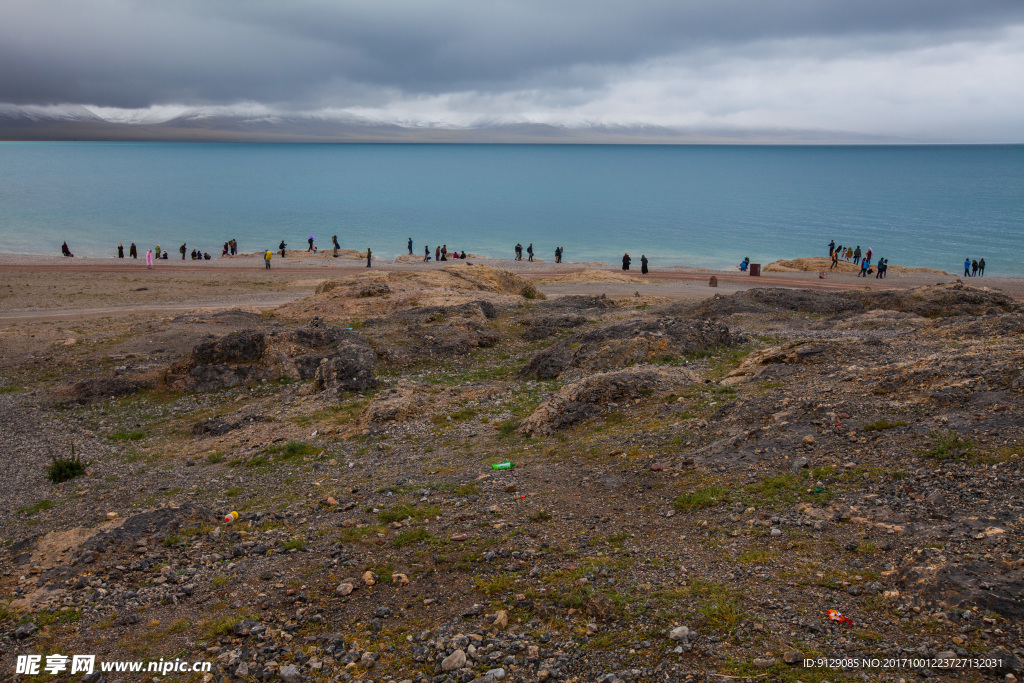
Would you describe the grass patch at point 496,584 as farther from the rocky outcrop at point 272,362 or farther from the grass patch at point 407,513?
the rocky outcrop at point 272,362

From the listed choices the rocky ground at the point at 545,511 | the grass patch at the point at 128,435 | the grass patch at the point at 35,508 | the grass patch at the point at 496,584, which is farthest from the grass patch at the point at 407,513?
the grass patch at the point at 128,435

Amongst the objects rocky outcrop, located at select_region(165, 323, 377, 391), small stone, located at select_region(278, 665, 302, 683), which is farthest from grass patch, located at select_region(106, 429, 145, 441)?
small stone, located at select_region(278, 665, 302, 683)

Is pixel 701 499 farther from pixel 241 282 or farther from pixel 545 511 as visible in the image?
pixel 241 282

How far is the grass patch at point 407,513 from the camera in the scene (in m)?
12.5

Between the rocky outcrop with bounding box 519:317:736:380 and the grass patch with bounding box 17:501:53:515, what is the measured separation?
46.2ft

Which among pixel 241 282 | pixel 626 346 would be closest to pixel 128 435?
pixel 626 346

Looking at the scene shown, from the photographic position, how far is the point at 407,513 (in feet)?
41.4

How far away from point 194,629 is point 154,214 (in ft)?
432

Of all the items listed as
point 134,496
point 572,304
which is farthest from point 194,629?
point 572,304

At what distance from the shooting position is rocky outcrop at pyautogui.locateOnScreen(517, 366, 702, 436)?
17.0m

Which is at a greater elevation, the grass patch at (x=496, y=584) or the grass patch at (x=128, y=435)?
the grass patch at (x=496, y=584)

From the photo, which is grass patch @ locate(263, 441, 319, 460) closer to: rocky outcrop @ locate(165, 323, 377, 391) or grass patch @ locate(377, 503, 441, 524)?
rocky outcrop @ locate(165, 323, 377, 391)

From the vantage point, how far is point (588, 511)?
1204cm

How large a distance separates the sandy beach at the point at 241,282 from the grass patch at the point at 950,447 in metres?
32.6
